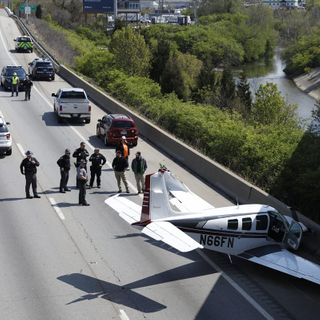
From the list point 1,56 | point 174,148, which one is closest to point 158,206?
point 174,148

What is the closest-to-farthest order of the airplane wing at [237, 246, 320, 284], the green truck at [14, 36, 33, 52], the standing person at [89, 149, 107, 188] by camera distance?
the airplane wing at [237, 246, 320, 284] < the standing person at [89, 149, 107, 188] < the green truck at [14, 36, 33, 52]

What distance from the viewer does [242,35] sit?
133375 millimetres

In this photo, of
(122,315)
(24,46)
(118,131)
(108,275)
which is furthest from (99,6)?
(122,315)

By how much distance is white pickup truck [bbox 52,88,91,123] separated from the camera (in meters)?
33.2

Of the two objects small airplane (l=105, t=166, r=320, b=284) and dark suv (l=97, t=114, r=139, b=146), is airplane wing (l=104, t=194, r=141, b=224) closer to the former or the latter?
small airplane (l=105, t=166, r=320, b=284)

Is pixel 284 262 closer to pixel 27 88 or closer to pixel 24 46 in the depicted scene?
pixel 27 88

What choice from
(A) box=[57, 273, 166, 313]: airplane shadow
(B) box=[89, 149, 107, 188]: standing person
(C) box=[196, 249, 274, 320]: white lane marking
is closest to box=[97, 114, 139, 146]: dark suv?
(B) box=[89, 149, 107, 188]: standing person

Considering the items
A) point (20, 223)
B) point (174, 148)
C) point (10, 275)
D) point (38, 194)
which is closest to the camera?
point (10, 275)

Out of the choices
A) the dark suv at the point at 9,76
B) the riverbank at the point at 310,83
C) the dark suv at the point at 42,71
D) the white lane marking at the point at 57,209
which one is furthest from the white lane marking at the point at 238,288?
the riverbank at the point at 310,83

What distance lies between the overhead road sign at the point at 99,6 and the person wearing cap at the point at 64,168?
370ft

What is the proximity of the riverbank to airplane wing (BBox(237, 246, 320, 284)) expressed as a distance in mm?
71331

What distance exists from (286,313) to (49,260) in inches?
225

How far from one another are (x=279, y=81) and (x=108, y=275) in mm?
88445

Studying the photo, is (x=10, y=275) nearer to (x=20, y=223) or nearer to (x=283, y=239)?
(x=20, y=223)
